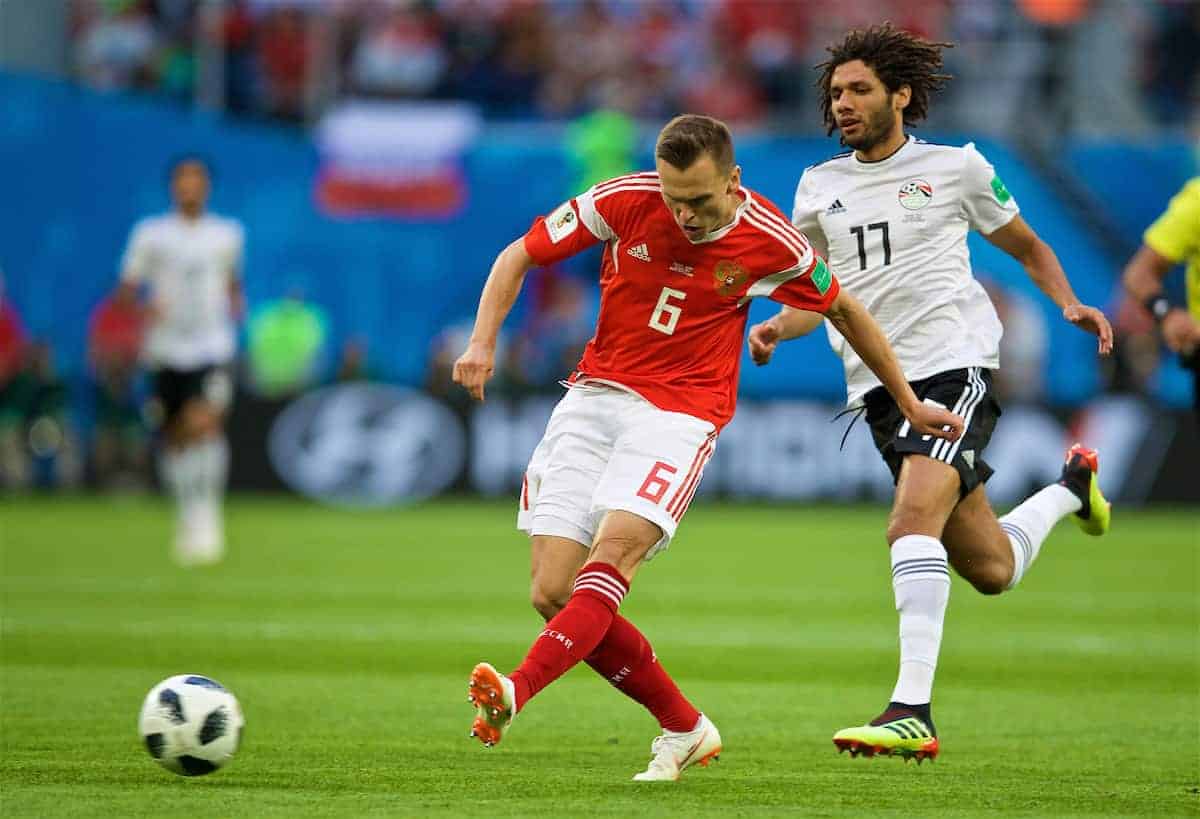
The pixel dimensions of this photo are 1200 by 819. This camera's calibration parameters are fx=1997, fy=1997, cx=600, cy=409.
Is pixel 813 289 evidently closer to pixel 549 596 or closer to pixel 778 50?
pixel 549 596

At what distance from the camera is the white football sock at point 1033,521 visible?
24.3ft

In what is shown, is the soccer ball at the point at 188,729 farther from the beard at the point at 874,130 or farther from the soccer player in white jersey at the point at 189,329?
the soccer player in white jersey at the point at 189,329

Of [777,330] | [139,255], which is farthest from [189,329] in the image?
[777,330]

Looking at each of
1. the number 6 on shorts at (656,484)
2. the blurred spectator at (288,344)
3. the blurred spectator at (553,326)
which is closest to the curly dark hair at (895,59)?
the number 6 on shorts at (656,484)

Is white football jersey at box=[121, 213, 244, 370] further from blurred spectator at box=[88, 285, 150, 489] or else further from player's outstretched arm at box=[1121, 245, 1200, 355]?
Result: blurred spectator at box=[88, 285, 150, 489]

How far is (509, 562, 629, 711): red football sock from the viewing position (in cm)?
562

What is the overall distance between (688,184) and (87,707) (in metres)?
3.15

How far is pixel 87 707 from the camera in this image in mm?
7371

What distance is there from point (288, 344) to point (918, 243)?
16.7 meters

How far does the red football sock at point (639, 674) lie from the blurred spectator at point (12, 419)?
17081mm

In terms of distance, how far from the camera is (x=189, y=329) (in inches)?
560

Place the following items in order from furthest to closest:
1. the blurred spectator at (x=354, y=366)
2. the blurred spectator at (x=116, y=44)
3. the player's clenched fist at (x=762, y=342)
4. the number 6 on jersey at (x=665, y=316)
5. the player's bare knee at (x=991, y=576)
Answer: the blurred spectator at (x=116, y=44) → the blurred spectator at (x=354, y=366) → the player's bare knee at (x=991, y=576) → the player's clenched fist at (x=762, y=342) → the number 6 on jersey at (x=665, y=316)

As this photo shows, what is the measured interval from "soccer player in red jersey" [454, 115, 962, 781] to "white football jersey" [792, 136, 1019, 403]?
0.58 meters

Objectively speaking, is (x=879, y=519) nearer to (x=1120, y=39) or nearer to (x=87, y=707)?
(x=1120, y=39)
